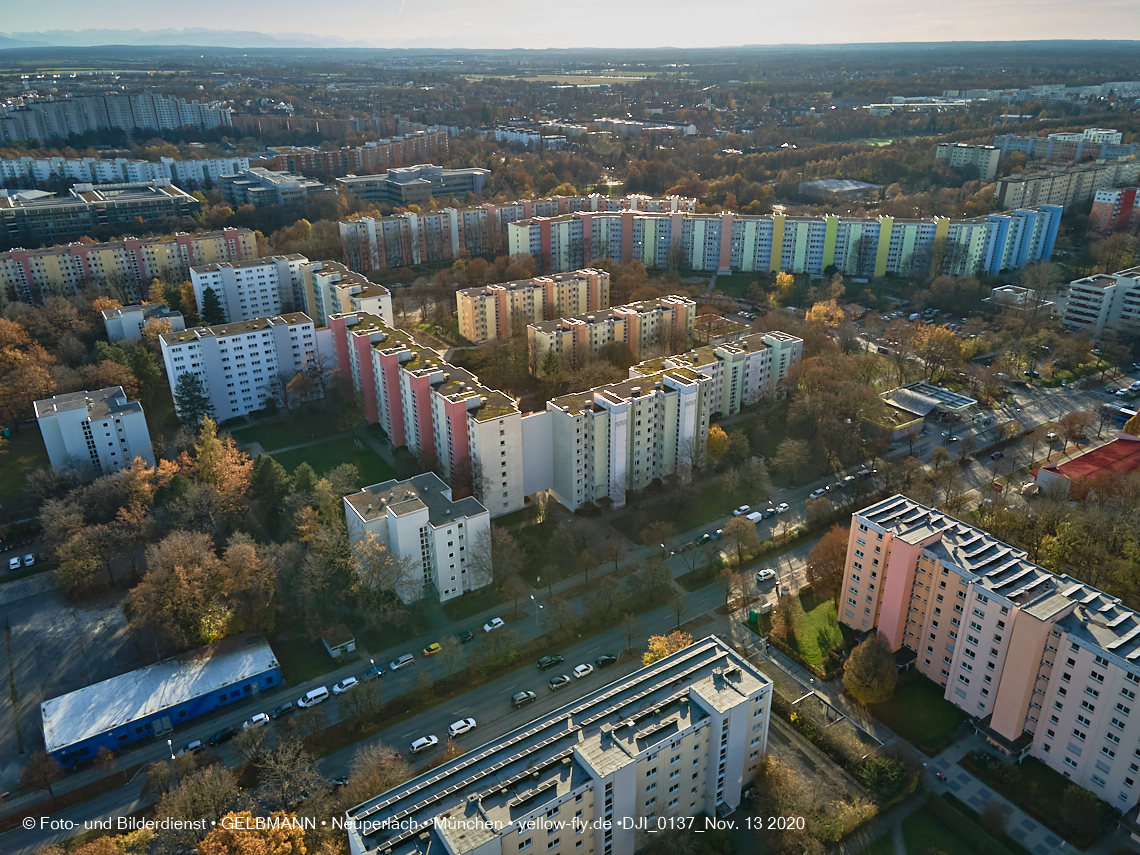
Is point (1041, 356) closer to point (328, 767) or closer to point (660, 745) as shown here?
point (660, 745)

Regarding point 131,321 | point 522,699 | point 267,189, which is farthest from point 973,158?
point 522,699

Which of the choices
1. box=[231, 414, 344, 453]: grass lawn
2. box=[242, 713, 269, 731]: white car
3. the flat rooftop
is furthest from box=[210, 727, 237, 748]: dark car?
box=[231, 414, 344, 453]: grass lawn

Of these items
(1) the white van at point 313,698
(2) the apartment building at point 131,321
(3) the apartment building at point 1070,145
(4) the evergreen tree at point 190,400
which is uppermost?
(3) the apartment building at point 1070,145

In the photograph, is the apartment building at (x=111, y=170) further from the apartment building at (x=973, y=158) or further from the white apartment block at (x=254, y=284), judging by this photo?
the apartment building at (x=973, y=158)

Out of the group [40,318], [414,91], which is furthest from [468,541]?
[414,91]

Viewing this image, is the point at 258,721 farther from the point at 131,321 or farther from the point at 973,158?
the point at 973,158

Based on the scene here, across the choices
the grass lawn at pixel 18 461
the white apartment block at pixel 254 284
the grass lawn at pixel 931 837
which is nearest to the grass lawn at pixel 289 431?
the grass lawn at pixel 18 461
